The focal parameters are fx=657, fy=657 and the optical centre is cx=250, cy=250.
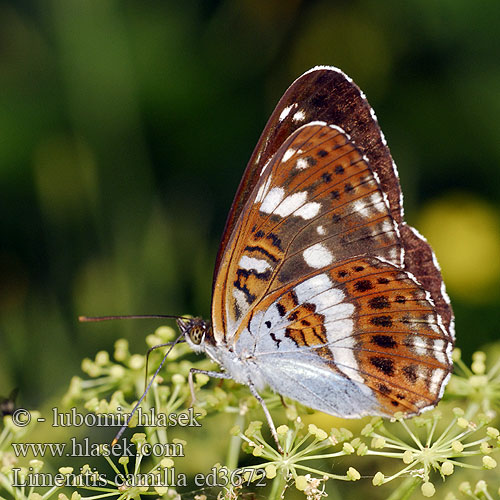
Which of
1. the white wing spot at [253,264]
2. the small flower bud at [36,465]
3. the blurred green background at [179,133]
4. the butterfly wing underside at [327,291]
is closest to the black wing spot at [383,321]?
the butterfly wing underside at [327,291]

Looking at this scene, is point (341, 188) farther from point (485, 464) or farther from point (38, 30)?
point (38, 30)

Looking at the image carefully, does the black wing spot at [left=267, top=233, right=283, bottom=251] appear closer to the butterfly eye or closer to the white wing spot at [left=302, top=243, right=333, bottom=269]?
the white wing spot at [left=302, top=243, right=333, bottom=269]

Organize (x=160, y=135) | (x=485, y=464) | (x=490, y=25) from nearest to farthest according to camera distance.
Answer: (x=485, y=464), (x=490, y=25), (x=160, y=135)

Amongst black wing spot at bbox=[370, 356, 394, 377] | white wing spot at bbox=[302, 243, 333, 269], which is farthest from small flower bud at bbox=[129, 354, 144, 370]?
black wing spot at bbox=[370, 356, 394, 377]

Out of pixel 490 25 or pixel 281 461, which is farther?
pixel 490 25

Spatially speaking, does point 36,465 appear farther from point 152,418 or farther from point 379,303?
point 379,303

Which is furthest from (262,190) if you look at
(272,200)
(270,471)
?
(270,471)

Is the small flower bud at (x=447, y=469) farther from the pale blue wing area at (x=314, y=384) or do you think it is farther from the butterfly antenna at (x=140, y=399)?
the butterfly antenna at (x=140, y=399)

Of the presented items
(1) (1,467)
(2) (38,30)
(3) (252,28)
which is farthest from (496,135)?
(1) (1,467)
